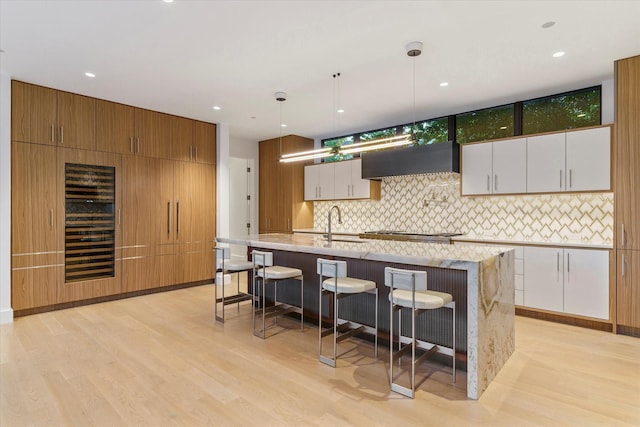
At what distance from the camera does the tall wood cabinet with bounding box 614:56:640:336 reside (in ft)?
11.8

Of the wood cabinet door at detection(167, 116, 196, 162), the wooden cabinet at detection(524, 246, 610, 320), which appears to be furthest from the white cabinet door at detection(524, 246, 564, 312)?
the wood cabinet door at detection(167, 116, 196, 162)

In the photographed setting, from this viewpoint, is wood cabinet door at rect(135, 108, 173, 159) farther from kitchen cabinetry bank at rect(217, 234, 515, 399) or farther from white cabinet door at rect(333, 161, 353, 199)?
kitchen cabinetry bank at rect(217, 234, 515, 399)

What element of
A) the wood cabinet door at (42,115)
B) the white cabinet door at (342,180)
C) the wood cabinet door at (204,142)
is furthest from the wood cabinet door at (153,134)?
the white cabinet door at (342,180)

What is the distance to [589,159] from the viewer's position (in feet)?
13.4

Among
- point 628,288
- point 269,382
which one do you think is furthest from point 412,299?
point 628,288

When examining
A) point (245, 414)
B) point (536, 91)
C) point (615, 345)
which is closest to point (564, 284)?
point (615, 345)

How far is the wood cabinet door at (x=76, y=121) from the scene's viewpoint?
458 centimetres

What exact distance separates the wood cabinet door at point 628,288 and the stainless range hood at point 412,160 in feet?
7.25

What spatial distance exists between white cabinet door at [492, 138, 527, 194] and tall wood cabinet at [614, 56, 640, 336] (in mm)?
979

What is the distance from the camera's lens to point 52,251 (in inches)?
177

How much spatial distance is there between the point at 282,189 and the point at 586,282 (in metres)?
5.28

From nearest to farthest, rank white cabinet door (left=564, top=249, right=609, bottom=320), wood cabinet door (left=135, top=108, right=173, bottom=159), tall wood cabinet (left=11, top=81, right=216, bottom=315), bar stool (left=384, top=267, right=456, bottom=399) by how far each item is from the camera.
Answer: bar stool (left=384, top=267, right=456, bottom=399)
white cabinet door (left=564, top=249, right=609, bottom=320)
tall wood cabinet (left=11, top=81, right=216, bottom=315)
wood cabinet door (left=135, top=108, right=173, bottom=159)

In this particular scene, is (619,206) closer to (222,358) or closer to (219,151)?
(222,358)

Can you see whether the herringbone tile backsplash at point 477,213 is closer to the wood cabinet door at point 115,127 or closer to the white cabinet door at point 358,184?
the white cabinet door at point 358,184
